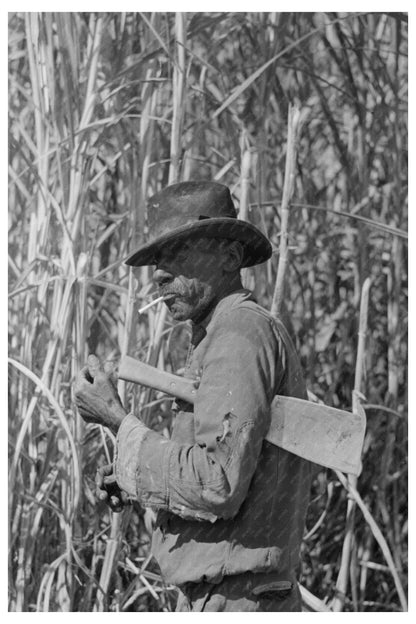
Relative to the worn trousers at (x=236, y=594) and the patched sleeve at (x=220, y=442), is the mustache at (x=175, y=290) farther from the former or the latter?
the worn trousers at (x=236, y=594)

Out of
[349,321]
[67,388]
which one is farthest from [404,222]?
[67,388]

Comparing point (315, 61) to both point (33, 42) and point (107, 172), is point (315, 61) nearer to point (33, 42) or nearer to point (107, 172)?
point (107, 172)

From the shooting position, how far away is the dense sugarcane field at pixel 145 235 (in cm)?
223

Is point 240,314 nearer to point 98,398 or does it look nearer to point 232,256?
point 232,256

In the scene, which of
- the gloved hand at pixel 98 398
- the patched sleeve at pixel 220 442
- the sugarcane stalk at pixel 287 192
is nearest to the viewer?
the patched sleeve at pixel 220 442

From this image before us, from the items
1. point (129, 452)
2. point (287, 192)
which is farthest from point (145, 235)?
point (129, 452)

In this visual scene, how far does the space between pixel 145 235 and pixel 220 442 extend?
999 millimetres

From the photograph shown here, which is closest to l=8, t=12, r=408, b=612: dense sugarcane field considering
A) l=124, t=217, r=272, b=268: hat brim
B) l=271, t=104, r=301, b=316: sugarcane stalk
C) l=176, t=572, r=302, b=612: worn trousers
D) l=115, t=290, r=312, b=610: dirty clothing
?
l=271, t=104, r=301, b=316: sugarcane stalk

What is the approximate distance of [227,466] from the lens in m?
1.38

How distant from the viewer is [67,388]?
7.57 feet

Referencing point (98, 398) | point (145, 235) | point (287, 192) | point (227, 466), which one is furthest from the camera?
point (145, 235)

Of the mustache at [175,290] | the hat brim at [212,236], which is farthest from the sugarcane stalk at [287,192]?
the mustache at [175,290]

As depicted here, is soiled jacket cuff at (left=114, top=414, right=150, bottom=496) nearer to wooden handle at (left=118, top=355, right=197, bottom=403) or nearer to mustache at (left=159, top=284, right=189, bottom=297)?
wooden handle at (left=118, top=355, right=197, bottom=403)

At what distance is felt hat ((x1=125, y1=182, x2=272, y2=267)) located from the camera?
1.49 meters
